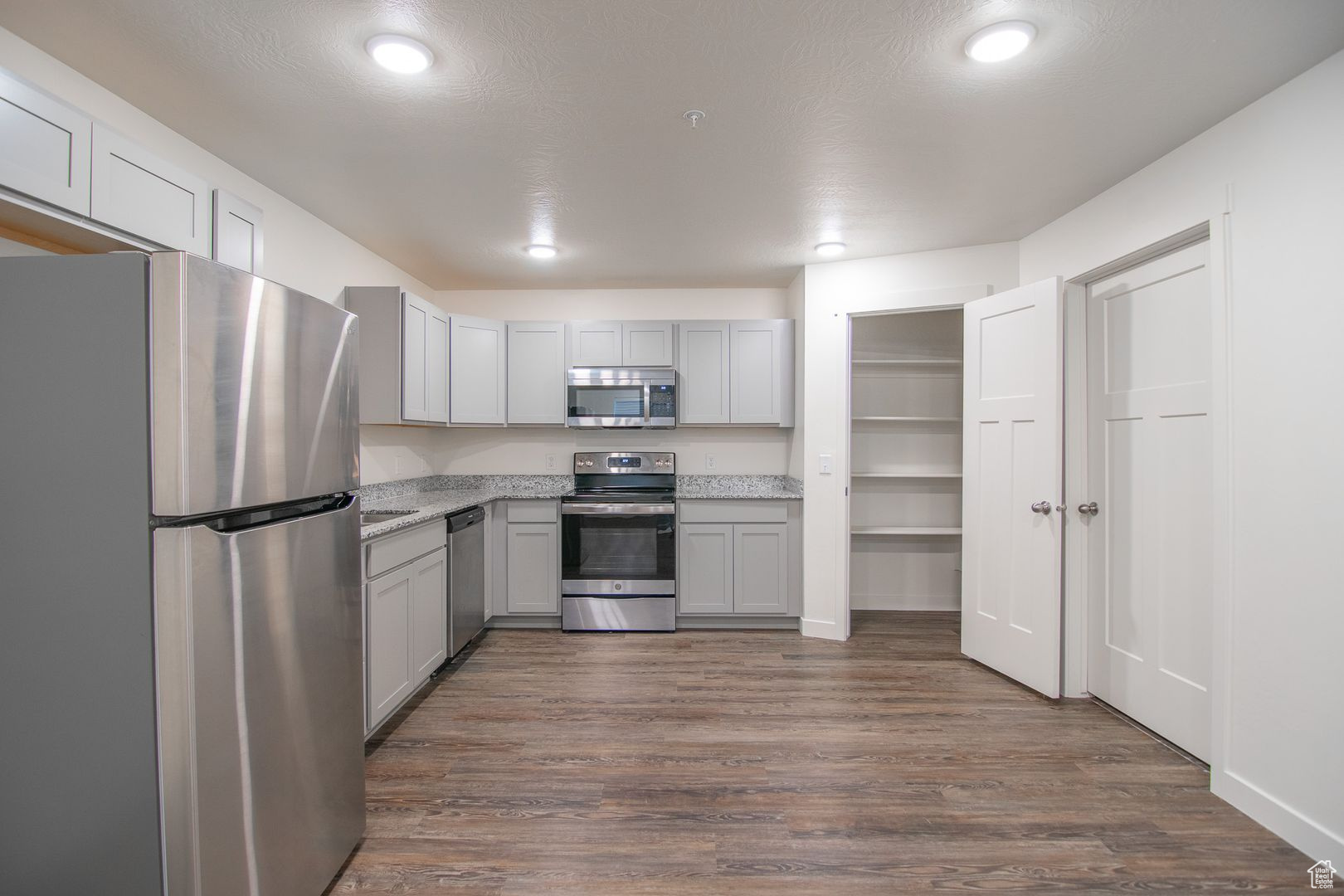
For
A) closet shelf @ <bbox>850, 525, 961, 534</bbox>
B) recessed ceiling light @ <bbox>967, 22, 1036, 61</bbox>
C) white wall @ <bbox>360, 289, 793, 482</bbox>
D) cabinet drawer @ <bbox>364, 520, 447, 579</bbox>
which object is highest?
recessed ceiling light @ <bbox>967, 22, 1036, 61</bbox>

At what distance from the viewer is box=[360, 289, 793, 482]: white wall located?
4.50m

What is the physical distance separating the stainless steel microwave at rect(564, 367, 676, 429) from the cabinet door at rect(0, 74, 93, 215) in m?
2.82

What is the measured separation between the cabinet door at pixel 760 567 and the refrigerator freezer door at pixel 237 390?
279 cm

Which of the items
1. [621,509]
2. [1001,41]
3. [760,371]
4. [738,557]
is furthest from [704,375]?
[1001,41]

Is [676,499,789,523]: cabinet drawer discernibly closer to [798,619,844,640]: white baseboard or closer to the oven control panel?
the oven control panel

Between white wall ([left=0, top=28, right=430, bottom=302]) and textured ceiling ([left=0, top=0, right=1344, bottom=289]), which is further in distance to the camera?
white wall ([left=0, top=28, right=430, bottom=302])

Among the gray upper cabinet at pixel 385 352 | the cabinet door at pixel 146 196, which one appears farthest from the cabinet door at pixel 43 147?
the gray upper cabinet at pixel 385 352

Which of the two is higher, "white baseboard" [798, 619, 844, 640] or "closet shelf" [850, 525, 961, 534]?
"closet shelf" [850, 525, 961, 534]

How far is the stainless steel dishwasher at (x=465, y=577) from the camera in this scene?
3295 millimetres

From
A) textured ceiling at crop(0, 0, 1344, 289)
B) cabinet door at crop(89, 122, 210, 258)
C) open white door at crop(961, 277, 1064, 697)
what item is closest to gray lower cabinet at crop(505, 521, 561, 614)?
textured ceiling at crop(0, 0, 1344, 289)

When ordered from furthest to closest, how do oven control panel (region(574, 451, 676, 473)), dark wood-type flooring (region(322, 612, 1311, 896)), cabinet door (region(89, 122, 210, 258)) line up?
oven control panel (region(574, 451, 676, 473))
dark wood-type flooring (region(322, 612, 1311, 896))
cabinet door (region(89, 122, 210, 258))

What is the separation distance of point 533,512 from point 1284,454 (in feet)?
12.1

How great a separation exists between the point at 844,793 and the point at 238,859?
1.86 m

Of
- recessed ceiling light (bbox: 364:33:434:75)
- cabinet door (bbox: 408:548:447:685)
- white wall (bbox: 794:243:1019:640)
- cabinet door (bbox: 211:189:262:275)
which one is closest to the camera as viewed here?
recessed ceiling light (bbox: 364:33:434:75)
